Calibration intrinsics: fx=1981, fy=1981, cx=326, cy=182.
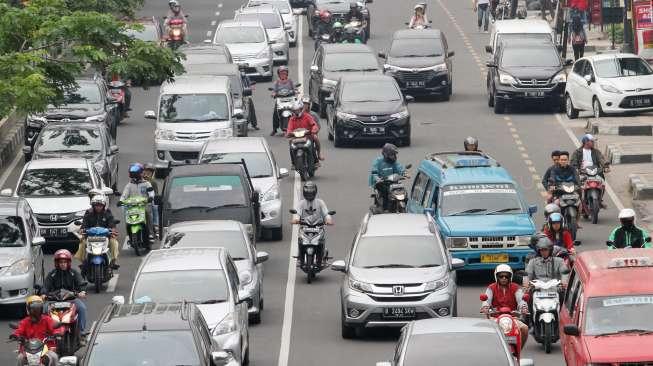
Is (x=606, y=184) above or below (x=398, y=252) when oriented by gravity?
below

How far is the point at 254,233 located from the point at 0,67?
5.15 meters

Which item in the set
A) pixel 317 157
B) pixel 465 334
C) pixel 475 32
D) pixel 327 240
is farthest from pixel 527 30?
pixel 465 334

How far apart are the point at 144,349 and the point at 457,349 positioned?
120 inches

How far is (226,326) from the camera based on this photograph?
23266 mm

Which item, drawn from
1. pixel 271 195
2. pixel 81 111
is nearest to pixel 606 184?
pixel 271 195

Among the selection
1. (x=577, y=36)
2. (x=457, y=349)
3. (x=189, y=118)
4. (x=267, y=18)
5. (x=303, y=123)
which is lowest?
(x=267, y=18)

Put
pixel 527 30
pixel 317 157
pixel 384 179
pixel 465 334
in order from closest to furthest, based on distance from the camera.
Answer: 1. pixel 465 334
2. pixel 384 179
3. pixel 317 157
4. pixel 527 30

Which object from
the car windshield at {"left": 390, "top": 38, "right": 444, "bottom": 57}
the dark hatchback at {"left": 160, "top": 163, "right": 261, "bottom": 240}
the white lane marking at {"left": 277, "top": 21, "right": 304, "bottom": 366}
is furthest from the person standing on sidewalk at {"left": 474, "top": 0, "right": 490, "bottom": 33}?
the dark hatchback at {"left": 160, "top": 163, "right": 261, "bottom": 240}

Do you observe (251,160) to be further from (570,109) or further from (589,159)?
(570,109)

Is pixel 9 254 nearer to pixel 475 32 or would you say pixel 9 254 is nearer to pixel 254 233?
pixel 254 233

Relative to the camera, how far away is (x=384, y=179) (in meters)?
34.2

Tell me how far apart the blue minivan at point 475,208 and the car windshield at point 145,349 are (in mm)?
11168

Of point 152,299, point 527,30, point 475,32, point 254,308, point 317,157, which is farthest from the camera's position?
point 475,32

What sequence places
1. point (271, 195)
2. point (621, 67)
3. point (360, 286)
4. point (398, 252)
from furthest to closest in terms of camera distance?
point (621, 67) < point (271, 195) < point (398, 252) < point (360, 286)
